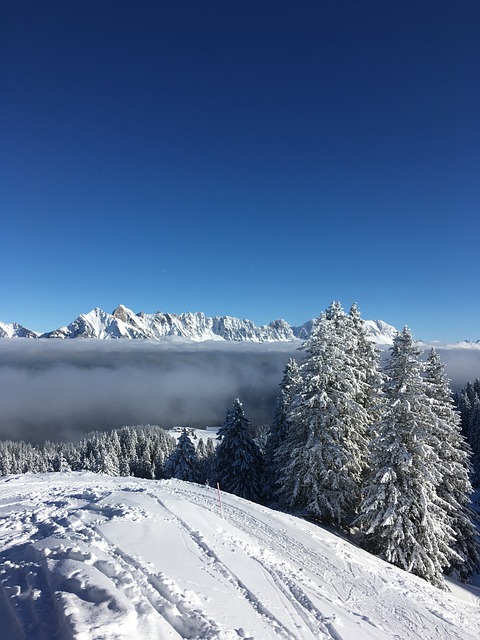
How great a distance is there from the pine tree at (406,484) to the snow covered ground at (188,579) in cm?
244

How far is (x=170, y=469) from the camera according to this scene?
117 feet

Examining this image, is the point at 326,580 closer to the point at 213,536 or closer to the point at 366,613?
the point at 366,613

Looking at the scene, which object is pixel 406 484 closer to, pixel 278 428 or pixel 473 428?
pixel 278 428

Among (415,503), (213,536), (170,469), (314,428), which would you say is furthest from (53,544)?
(170,469)

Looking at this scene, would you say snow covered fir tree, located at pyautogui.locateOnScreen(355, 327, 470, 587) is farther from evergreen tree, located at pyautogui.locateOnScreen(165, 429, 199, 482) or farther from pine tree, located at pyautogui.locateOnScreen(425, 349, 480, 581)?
evergreen tree, located at pyautogui.locateOnScreen(165, 429, 199, 482)

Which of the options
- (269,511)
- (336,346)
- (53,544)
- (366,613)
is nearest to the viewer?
(53,544)

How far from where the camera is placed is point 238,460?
91.7 ft

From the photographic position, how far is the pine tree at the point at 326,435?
17766 mm

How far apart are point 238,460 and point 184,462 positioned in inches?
377

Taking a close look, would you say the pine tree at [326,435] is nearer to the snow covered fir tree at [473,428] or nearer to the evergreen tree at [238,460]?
the evergreen tree at [238,460]

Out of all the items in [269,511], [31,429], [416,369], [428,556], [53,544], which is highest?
[416,369]

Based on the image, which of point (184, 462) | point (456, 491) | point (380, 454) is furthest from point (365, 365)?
point (184, 462)

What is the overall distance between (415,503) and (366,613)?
8744 millimetres

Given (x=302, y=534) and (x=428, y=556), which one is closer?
(x=302, y=534)
